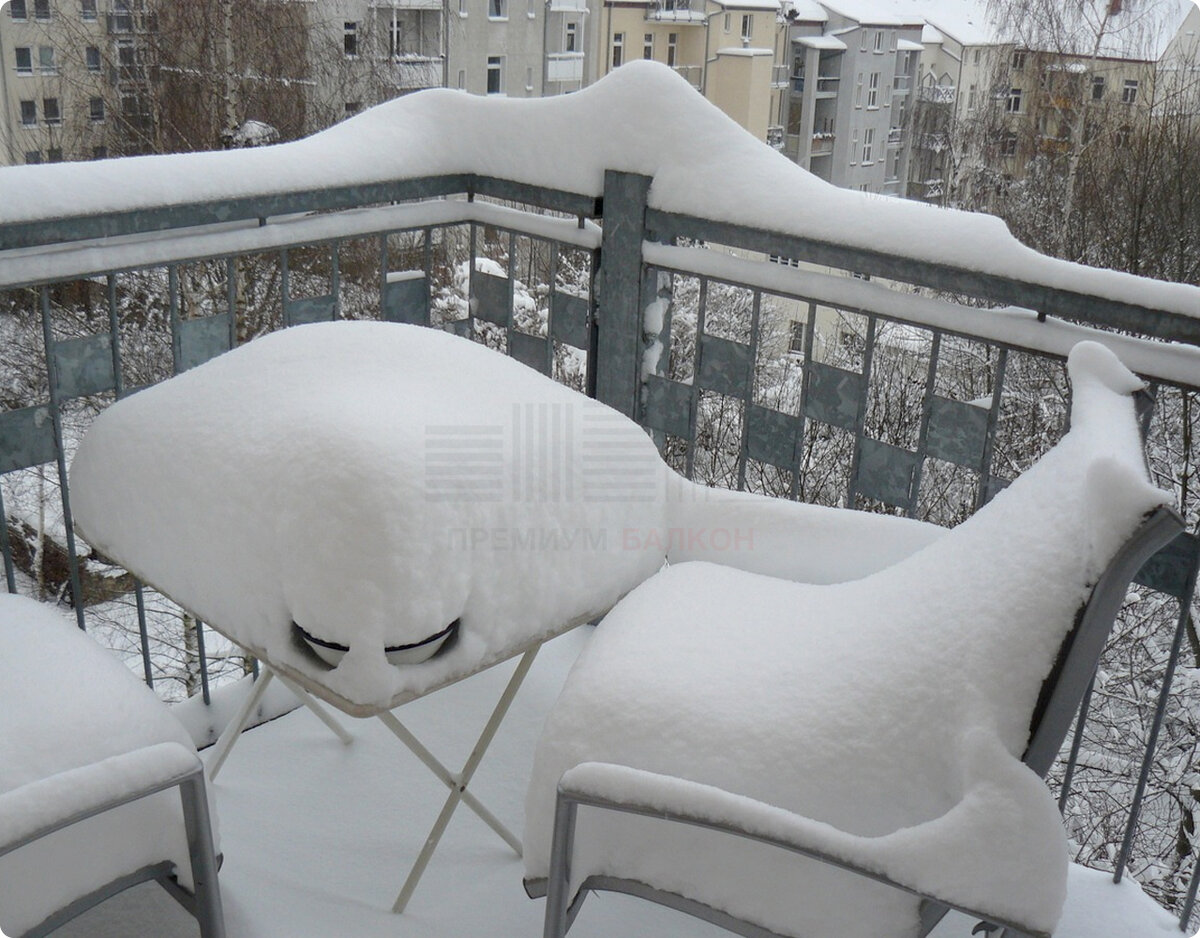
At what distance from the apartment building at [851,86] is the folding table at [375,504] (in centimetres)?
2098

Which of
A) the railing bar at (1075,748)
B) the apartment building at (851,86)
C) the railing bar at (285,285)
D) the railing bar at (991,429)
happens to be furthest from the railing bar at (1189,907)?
the apartment building at (851,86)

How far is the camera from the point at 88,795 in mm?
1153

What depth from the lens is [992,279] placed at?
5.73ft

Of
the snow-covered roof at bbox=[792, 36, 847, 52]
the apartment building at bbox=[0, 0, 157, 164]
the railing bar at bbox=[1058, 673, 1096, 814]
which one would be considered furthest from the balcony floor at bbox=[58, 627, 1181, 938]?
the snow-covered roof at bbox=[792, 36, 847, 52]

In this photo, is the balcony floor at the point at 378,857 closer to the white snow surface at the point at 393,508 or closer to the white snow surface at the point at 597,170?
the white snow surface at the point at 393,508

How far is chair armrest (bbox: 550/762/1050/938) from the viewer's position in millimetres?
1111

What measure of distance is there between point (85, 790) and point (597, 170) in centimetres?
152

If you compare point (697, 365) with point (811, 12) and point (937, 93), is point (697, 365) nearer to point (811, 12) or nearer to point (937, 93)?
point (937, 93)

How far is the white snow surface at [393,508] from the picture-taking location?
52.1 inches

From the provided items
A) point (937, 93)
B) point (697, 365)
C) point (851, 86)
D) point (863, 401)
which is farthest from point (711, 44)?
point (863, 401)

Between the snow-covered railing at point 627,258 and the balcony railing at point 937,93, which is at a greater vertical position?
the balcony railing at point 937,93

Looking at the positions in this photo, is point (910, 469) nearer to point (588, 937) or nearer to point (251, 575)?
point (588, 937)

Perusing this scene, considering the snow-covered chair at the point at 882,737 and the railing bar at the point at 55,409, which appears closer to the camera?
the snow-covered chair at the point at 882,737

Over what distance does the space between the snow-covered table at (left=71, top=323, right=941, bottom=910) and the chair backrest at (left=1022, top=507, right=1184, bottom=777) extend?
63 cm
